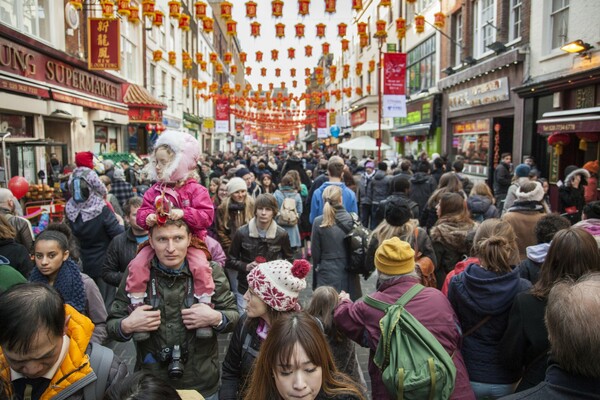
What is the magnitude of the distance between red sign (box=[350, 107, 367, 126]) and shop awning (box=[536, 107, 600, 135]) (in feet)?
78.0

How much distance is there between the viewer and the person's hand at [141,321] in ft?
8.86

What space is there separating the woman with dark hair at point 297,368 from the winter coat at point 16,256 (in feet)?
9.26

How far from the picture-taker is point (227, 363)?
2900 mm

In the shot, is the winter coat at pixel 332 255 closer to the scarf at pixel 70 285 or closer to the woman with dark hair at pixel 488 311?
the woman with dark hair at pixel 488 311

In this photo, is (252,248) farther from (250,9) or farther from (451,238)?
(250,9)

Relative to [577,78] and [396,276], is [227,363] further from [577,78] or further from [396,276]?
[577,78]

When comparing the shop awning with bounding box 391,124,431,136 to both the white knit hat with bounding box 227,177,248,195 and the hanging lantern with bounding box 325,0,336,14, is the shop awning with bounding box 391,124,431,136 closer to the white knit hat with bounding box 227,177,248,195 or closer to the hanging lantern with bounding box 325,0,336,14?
the hanging lantern with bounding box 325,0,336,14

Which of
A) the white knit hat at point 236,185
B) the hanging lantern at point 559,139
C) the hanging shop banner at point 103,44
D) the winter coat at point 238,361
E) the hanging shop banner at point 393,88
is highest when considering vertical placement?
the hanging shop banner at point 103,44

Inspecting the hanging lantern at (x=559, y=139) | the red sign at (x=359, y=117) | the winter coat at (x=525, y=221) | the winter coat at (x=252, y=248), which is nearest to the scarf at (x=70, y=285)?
the winter coat at (x=252, y=248)

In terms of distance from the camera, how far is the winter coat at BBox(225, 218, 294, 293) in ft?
17.7

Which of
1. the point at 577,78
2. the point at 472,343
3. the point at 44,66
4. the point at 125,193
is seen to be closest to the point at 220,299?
the point at 472,343

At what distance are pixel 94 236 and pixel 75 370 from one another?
381 centimetres

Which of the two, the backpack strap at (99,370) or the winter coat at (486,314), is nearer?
the backpack strap at (99,370)

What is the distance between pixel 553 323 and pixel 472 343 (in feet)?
4.72
